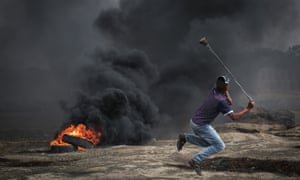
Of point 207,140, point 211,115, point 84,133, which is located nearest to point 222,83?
point 211,115

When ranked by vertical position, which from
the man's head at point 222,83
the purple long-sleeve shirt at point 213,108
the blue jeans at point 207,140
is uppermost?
the man's head at point 222,83

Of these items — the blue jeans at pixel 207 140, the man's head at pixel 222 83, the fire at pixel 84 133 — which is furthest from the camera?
the fire at pixel 84 133

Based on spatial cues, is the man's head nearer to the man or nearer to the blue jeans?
the man

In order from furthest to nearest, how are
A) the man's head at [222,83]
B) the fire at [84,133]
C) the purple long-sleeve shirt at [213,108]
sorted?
the fire at [84,133] → the man's head at [222,83] → the purple long-sleeve shirt at [213,108]

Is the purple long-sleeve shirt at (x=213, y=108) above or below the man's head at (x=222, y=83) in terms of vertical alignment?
below

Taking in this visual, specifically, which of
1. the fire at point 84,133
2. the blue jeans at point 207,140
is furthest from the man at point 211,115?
the fire at point 84,133

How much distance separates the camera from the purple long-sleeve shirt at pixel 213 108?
7.36 meters

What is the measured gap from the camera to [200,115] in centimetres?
781

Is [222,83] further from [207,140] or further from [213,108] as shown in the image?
[207,140]

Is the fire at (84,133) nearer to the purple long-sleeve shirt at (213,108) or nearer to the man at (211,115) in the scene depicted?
the man at (211,115)

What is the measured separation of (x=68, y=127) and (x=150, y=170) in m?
19.3

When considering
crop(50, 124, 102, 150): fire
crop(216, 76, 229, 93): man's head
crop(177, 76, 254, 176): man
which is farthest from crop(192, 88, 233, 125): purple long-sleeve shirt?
crop(50, 124, 102, 150): fire

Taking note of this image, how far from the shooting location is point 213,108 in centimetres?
756

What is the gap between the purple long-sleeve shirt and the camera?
7.36 metres
